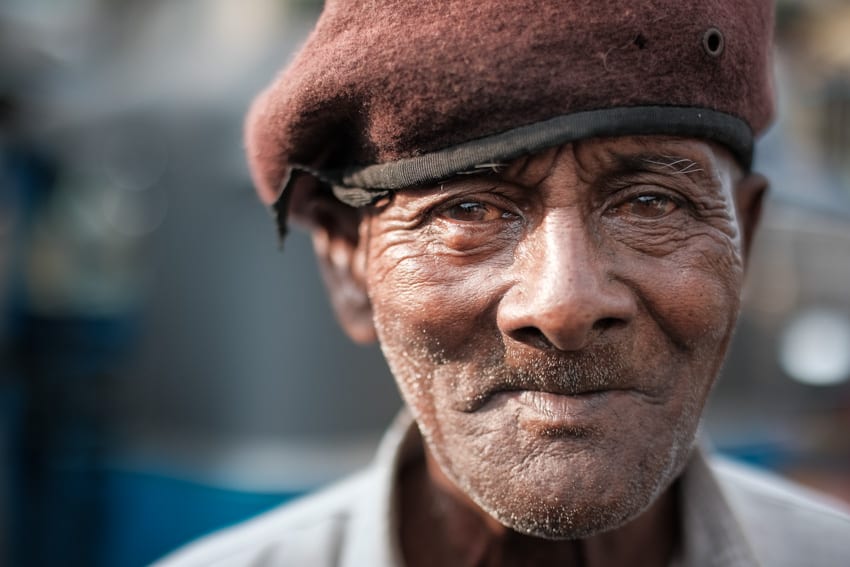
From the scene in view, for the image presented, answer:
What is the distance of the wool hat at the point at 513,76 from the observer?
145 cm

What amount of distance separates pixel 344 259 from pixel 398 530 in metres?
0.70

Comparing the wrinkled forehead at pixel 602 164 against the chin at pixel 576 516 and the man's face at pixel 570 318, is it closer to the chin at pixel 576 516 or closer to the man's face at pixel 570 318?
the man's face at pixel 570 318

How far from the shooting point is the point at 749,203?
6.32 ft

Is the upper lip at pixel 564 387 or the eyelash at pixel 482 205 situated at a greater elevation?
the eyelash at pixel 482 205

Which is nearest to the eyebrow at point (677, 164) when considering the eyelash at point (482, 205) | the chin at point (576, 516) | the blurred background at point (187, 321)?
the eyelash at point (482, 205)

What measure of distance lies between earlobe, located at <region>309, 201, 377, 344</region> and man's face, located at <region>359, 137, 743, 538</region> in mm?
273

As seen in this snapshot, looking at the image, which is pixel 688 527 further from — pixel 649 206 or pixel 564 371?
pixel 649 206

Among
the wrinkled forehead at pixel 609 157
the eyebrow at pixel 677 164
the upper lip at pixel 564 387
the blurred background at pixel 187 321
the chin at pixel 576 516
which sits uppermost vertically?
the wrinkled forehead at pixel 609 157

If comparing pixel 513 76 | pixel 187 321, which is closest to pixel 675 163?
pixel 513 76

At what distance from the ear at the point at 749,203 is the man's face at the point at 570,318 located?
0.21 m

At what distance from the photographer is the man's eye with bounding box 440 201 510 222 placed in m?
1.59

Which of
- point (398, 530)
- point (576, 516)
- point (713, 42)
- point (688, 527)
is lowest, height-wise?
point (688, 527)

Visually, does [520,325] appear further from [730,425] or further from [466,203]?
[730,425]

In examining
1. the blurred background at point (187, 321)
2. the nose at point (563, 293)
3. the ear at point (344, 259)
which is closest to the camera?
the nose at point (563, 293)
